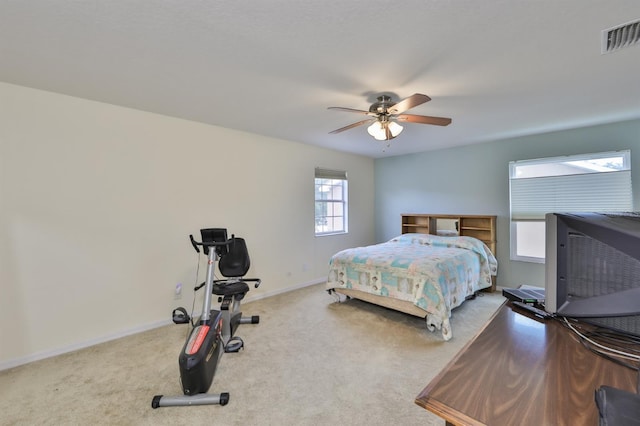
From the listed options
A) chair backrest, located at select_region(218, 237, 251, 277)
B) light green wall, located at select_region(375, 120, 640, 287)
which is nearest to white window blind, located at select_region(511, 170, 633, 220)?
light green wall, located at select_region(375, 120, 640, 287)

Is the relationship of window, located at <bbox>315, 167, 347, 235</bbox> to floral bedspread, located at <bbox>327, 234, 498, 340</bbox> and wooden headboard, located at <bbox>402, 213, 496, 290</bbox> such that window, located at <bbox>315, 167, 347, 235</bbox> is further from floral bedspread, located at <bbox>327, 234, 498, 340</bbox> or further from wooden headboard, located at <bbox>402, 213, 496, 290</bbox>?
floral bedspread, located at <bbox>327, 234, 498, 340</bbox>

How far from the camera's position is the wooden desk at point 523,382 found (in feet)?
2.13

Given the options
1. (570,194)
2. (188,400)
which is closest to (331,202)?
(570,194)

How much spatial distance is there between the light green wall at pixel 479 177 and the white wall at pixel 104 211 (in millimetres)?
2831

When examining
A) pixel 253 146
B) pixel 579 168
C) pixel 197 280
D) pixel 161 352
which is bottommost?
pixel 161 352

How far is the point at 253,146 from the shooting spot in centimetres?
397

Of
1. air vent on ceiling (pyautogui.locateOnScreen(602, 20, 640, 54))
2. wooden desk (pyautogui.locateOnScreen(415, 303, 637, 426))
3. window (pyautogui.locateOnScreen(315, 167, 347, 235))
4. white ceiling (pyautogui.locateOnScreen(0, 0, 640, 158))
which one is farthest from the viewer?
window (pyautogui.locateOnScreen(315, 167, 347, 235))

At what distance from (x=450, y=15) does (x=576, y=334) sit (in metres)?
1.66

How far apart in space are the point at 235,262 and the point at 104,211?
56.0 inches

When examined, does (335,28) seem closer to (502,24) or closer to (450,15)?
(450,15)

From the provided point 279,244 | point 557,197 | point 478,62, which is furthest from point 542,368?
point 557,197

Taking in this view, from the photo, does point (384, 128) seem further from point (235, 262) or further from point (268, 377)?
point (268, 377)

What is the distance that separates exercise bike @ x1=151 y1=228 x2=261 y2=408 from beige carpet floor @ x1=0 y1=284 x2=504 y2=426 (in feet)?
0.24

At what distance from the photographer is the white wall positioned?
239cm
